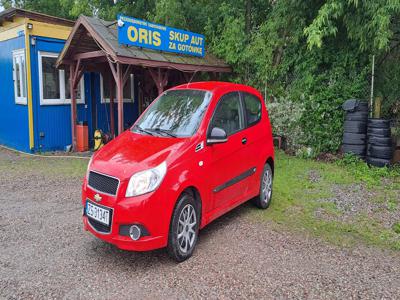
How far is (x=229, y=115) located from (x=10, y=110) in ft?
30.0

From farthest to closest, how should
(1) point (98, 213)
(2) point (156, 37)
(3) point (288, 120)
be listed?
1. (3) point (288, 120)
2. (2) point (156, 37)
3. (1) point (98, 213)

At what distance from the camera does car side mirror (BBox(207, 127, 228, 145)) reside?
438cm

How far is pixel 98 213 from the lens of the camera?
389cm

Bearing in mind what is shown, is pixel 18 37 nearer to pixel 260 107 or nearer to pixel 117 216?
pixel 260 107

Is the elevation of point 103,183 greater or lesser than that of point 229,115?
lesser

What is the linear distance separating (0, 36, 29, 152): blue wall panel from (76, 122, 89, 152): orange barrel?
4.40 feet

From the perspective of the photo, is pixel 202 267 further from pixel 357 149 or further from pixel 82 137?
pixel 82 137

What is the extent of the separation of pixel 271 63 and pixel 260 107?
639cm

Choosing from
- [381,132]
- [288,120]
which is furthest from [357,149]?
[288,120]

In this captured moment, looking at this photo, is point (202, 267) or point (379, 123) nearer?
point (202, 267)

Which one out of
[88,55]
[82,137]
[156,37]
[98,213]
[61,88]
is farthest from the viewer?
[61,88]

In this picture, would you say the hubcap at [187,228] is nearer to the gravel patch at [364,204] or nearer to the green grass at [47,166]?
the gravel patch at [364,204]

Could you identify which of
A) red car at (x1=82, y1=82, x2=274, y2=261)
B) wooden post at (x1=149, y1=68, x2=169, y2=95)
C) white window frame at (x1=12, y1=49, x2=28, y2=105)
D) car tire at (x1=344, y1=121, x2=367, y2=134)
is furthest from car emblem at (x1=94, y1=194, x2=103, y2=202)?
white window frame at (x1=12, y1=49, x2=28, y2=105)

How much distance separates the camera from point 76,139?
439 inches
